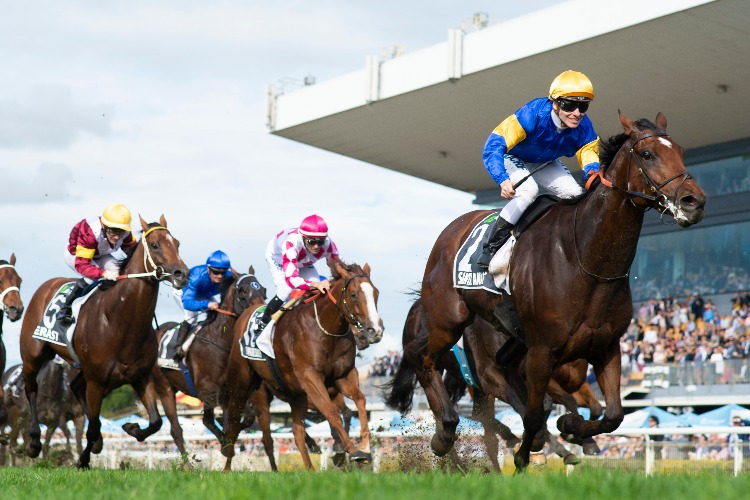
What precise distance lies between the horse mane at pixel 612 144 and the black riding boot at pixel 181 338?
7081 millimetres

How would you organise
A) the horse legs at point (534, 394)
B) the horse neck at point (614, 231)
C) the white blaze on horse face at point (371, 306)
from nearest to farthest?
the horse neck at point (614, 231) → the horse legs at point (534, 394) → the white blaze on horse face at point (371, 306)

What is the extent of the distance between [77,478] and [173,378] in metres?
7.15

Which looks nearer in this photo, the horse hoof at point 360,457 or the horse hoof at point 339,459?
the horse hoof at point 360,457

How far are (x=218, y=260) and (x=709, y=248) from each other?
15680mm

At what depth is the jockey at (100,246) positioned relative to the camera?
853 cm

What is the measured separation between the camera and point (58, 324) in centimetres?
877

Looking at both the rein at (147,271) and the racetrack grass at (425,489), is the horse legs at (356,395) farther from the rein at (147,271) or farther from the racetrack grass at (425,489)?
the racetrack grass at (425,489)

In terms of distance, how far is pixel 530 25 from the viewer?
65.0 feet

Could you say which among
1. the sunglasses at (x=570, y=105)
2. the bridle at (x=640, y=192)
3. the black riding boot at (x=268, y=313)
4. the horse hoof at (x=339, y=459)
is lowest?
the horse hoof at (x=339, y=459)

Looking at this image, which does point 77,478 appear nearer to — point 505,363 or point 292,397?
point 505,363

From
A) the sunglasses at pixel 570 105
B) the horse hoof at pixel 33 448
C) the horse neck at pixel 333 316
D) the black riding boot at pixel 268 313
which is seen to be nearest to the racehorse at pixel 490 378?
the horse neck at pixel 333 316

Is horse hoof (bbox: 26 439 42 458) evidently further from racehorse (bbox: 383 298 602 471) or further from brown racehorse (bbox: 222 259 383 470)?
racehorse (bbox: 383 298 602 471)

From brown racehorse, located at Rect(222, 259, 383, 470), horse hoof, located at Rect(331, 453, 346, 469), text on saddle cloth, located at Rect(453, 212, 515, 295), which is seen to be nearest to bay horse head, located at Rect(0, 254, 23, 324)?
brown racehorse, located at Rect(222, 259, 383, 470)

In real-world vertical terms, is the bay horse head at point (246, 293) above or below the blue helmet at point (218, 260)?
below
